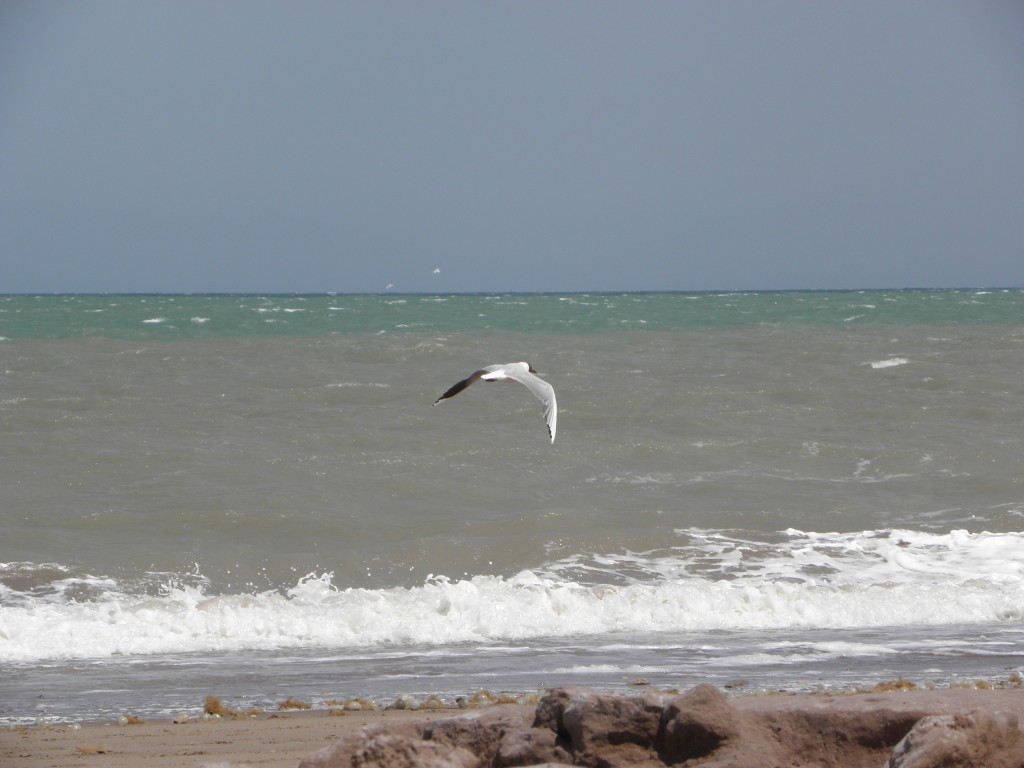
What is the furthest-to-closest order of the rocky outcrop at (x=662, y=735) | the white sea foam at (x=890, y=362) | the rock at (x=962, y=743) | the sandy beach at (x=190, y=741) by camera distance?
the white sea foam at (x=890, y=362) < the sandy beach at (x=190, y=741) < the rocky outcrop at (x=662, y=735) < the rock at (x=962, y=743)

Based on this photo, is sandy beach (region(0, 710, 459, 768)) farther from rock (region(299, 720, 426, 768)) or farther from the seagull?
the seagull

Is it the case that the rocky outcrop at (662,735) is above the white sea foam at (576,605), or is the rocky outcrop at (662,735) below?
above

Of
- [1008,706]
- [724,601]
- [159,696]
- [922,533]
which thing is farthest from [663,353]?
[1008,706]

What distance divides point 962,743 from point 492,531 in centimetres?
755

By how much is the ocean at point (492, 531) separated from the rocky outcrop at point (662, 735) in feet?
7.47

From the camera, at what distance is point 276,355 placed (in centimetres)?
2248

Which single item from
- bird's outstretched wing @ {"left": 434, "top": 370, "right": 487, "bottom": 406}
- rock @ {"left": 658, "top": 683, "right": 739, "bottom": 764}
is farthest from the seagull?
rock @ {"left": 658, "top": 683, "right": 739, "bottom": 764}

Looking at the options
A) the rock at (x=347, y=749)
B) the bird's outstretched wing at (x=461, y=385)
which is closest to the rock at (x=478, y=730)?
the rock at (x=347, y=749)

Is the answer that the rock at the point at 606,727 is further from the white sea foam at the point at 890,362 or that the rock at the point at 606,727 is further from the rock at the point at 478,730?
the white sea foam at the point at 890,362

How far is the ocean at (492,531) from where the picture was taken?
703cm

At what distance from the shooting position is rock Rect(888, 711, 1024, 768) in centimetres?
327

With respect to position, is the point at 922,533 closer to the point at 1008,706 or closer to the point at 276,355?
the point at 1008,706

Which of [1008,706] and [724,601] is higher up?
[1008,706]

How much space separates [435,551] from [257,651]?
2.65 meters
